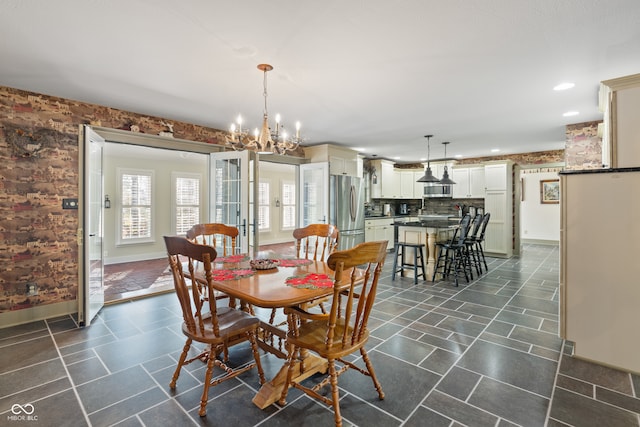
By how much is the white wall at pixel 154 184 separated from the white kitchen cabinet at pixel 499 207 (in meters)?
6.34

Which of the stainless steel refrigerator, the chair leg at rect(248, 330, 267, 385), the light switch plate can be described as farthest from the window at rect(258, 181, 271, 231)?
the chair leg at rect(248, 330, 267, 385)

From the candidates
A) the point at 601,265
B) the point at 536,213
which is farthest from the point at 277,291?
the point at 536,213

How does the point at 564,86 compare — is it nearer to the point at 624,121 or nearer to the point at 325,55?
the point at 624,121

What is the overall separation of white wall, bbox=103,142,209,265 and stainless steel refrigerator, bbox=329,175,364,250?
8.80 ft

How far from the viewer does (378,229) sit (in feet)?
24.5

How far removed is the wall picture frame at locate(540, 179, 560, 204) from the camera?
831 cm

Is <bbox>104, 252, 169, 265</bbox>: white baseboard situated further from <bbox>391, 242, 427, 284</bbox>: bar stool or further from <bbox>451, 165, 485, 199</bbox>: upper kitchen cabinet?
<bbox>451, 165, 485, 199</bbox>: upper kitchen cabinet

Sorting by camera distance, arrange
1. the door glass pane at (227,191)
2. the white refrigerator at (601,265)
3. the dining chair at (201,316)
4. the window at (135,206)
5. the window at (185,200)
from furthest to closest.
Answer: the window at (185,200) < the window at (135,206) < the door glass pane at (227,191) < the white refrigerator at (601,265) < the dining chair at (201,316)

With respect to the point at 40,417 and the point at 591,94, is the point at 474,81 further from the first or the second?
the point at 40,417

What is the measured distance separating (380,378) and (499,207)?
241 inches

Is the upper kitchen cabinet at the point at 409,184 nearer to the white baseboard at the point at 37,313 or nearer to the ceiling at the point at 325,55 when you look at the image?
the ceiling at the point at 325,55

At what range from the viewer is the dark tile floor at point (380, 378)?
5.81 ft

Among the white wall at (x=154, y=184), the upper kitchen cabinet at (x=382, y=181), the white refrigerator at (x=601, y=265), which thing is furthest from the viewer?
the upper kitchen cabinet at (x=382, y=181)

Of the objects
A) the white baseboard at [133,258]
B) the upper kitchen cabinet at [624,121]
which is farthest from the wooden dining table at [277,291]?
the white baseboard at [133,258]
